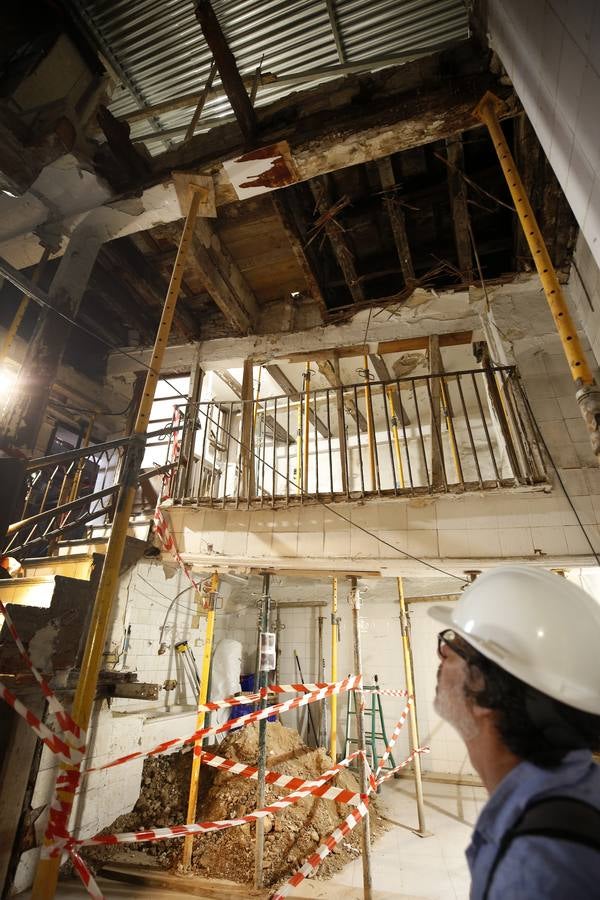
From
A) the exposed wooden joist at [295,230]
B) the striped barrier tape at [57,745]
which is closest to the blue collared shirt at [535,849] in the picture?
the striped barrier tape at [57,745]

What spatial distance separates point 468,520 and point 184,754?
221 inches

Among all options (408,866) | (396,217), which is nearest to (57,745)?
(408,866)

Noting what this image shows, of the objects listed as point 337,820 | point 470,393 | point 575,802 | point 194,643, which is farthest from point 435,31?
point 194,643

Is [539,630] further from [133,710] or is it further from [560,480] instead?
[133,710]

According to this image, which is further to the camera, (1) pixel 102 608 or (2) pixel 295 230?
(2) pixel 295 230

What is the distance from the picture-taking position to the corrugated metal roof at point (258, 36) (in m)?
3.80

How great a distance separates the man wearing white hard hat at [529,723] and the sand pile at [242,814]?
481 cm

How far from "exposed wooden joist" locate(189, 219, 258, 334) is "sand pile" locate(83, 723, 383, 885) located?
20.5 ft

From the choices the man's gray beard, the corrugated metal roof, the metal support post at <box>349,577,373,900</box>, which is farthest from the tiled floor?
the corrugated metal roof

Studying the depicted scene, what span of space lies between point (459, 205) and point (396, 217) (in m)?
0.69

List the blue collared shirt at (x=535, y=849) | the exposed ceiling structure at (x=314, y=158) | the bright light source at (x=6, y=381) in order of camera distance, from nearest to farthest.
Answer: the blue collared shirt at (x=535, y=849)
the exposed ceiling structure at (x=314, y=158)
the bright light source at (x=6, y=381)

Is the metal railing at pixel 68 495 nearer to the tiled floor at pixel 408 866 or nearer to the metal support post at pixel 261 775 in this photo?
the metal support post at pixel 261 775

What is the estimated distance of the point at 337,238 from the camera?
15.8ft

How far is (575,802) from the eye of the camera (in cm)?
75
